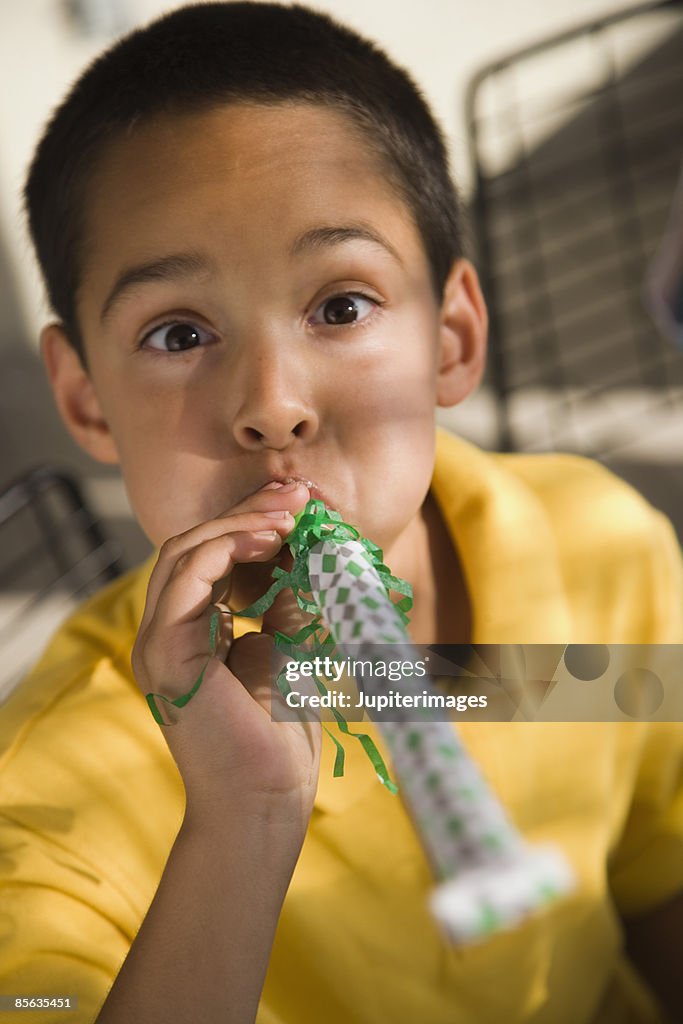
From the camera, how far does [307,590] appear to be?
15.2 inches

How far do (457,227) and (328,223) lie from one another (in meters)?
0.16

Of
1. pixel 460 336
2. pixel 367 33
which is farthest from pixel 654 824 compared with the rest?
pixel 367 33

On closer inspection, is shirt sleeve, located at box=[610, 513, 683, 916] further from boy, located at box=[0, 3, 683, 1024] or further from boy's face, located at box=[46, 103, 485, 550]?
boy's face, located at box=[46, 103, 485, 550]

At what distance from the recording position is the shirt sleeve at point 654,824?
1.90 feet

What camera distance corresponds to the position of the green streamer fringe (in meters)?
0.39

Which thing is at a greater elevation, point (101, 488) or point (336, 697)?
point (101, 488)

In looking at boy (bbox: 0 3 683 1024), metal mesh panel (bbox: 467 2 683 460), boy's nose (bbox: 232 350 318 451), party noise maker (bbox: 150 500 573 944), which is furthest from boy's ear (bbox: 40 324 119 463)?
metal mesh panel (bbox: 467 2 683 460)

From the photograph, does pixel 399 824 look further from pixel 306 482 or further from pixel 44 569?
pixel 44 569

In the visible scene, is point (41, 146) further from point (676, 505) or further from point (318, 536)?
point (676, 505)

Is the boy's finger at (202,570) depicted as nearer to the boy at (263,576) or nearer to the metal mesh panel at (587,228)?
the boy at (263,576)

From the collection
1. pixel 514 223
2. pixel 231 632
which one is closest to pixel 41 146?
pixel 231 632

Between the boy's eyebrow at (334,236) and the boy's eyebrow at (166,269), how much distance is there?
4cm

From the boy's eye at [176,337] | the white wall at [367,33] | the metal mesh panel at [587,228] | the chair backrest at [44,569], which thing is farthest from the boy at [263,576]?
the white wall at [367,33]

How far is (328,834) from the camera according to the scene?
0.50 m
